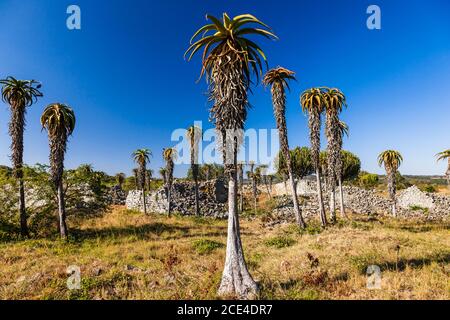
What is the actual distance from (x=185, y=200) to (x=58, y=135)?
2600cm

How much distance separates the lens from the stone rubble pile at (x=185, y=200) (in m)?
39.7

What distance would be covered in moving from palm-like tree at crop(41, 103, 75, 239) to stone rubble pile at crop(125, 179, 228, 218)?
2059 cm

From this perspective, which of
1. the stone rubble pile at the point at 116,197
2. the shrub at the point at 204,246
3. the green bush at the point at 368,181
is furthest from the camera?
the green bush at the point at 368,181

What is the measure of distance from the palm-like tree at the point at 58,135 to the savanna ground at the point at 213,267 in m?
3.95

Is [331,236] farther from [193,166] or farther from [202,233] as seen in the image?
[193,166]

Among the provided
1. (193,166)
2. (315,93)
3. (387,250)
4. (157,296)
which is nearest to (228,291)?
(157,296)

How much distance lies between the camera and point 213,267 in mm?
11906

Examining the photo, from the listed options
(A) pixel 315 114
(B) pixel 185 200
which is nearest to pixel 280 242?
(A) pixel 315 114

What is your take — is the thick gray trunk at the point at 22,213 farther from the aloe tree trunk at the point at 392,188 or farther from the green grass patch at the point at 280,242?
the aloe tree trunk at the point at 392,188

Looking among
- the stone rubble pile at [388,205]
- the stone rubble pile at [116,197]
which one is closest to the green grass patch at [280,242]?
the stone rubble pile at [388,205]

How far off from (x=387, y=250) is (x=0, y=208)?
2504 cm

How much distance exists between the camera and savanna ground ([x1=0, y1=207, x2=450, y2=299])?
9023 mm

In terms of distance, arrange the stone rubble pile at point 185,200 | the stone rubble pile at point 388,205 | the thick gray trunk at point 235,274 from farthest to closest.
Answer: the stone rubble pile at point 185,200 < the stone rubble pile at point 388,205 < the thick gray trunk at point 235,274

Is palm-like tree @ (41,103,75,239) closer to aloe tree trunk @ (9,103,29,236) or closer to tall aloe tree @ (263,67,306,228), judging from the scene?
aloe tree trunk @ (9,103,29,236)
